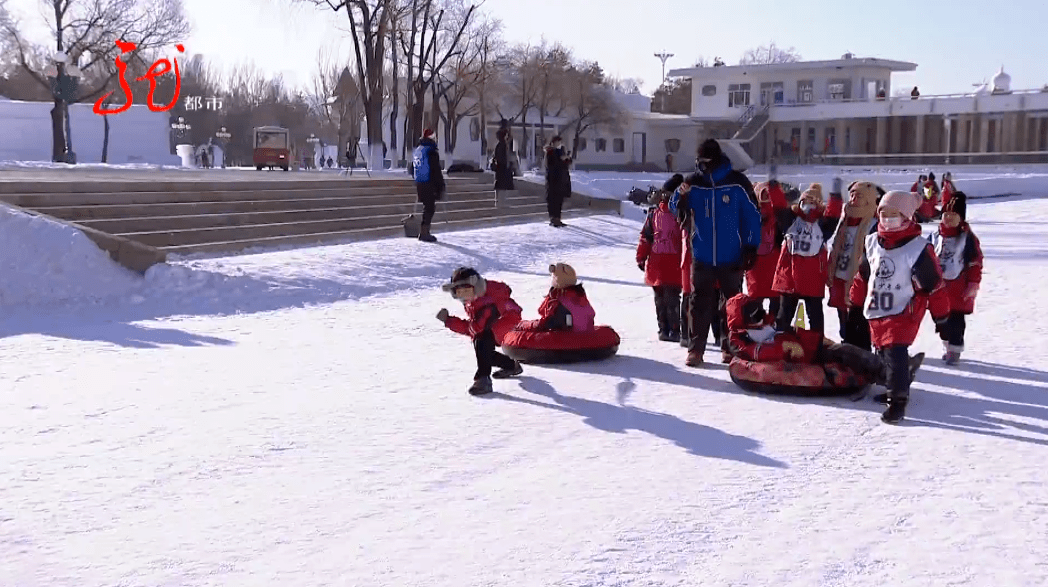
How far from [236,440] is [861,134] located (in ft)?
166

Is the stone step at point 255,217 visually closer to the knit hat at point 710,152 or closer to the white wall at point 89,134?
the knit hat at point 710,152

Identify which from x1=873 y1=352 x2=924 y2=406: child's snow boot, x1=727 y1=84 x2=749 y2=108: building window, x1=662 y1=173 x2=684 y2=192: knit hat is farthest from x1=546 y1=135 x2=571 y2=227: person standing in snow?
x1=727 y1=84 x2=749 y2=108: building window

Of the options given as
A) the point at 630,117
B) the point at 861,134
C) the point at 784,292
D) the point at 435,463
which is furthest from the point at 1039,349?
the point at 630,117

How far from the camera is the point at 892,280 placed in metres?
5.52

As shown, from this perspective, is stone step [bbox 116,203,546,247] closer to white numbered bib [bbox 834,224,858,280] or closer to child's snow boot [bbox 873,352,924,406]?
white numbered bib [bbox 834,224,858,280]

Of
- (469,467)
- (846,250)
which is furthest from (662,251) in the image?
(469,467)

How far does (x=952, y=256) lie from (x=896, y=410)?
6.97ft

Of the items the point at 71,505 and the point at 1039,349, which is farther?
the point at 1039,349

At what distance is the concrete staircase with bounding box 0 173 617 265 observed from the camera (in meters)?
12.5

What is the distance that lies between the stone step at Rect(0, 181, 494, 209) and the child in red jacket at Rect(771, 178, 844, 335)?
918cm

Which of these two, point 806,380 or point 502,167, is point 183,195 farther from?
point 806,380

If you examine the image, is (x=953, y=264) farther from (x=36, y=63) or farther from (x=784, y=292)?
(x=36, y=63)

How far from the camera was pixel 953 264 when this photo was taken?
725 centimetres

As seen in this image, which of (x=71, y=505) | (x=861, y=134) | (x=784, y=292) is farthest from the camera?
(x=861, y=134)
